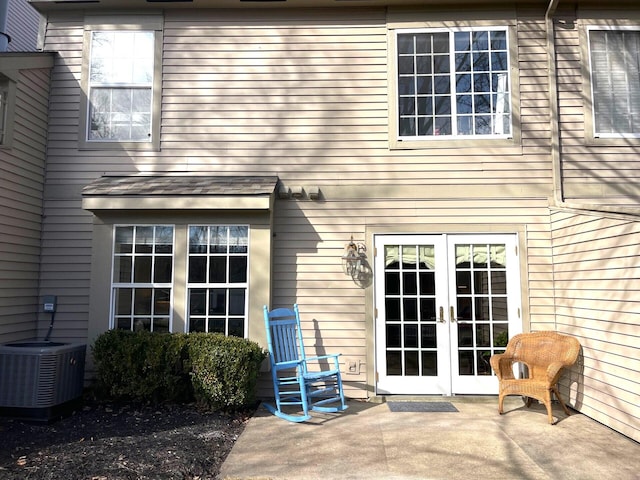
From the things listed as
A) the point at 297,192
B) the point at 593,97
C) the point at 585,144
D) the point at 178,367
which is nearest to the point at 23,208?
the point at 178,367

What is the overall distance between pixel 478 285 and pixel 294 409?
8.37 feet

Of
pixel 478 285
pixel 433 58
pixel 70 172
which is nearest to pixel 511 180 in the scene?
pixel 478 285

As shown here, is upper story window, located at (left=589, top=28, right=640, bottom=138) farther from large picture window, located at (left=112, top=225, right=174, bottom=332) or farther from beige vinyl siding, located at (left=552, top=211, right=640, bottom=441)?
large picture window, located at (left=112, top=225, right=174, bottom=332)

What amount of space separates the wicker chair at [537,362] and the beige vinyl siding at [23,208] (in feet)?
17.2

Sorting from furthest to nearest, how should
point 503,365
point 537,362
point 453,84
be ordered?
point 453,84
point 537,362
point 503,365

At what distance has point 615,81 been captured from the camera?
18.4ft

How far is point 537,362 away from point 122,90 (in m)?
5.89

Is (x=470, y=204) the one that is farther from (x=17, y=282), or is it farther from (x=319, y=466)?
(x=17, y=282)

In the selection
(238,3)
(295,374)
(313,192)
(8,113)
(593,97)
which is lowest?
(295,374)

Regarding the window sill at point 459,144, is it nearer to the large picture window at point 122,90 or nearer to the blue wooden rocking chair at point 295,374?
the blue wooden rocking chair at point 295,374

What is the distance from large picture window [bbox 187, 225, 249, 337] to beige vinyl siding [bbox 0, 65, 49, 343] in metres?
1.90

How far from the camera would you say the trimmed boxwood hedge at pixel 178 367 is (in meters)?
4.59

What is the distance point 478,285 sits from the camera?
539 centimetres

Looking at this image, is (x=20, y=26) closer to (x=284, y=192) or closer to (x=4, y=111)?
(x=4, y=111)
